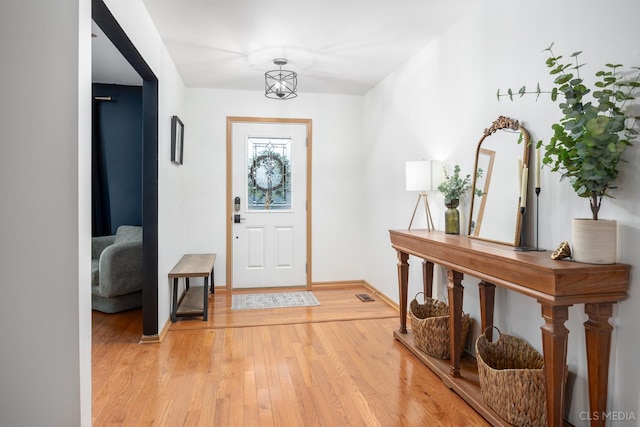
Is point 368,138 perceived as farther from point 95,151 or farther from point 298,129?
point 95,151

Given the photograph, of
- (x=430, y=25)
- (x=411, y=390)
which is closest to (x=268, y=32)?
(x=430, y=25)

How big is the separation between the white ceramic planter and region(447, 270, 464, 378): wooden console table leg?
0.82m

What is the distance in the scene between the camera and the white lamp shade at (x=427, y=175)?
316cm

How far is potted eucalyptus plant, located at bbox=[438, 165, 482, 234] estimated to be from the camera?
2.91 m

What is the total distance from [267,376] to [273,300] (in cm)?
→ 191

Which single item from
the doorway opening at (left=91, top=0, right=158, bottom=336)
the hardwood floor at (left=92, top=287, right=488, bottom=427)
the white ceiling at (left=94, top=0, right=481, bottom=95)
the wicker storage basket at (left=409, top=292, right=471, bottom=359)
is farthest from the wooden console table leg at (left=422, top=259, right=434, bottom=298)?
the doorway opening at (left=91, top=0, right=158, bottom=336)

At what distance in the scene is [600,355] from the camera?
1710 mm

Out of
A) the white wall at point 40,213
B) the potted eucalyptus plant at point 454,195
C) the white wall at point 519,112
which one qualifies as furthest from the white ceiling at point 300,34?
the white wall at point 40,213

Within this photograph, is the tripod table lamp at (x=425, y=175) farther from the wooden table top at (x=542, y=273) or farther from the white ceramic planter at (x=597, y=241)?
the white ceramic planter at (x=597, y=241)

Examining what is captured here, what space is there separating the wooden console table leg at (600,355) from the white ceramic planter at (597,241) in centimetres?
19

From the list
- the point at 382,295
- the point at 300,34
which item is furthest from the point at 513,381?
the point at 300,34

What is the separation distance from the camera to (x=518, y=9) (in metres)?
2.36

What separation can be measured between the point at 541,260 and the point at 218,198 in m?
3.81

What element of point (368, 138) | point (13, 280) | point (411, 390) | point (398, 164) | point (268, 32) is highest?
point (268, 32)
